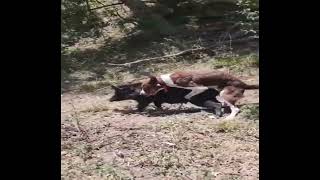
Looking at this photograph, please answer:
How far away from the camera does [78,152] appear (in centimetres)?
375

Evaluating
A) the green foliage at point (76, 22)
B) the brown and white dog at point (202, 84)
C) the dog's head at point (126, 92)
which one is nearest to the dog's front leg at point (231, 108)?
the brown and white dog at point (202, 84)

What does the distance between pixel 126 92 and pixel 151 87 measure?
0.70 ft

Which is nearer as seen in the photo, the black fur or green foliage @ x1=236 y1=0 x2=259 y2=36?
the black fur

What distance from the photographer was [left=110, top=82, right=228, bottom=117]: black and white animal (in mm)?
4035

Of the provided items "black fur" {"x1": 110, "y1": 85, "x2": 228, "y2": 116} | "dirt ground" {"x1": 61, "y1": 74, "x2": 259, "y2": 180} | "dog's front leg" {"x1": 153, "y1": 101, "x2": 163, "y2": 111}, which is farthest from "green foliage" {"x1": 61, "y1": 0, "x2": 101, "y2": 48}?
"dog's front leg" {"x1": 153, "y1": 101, "x2": 163, "y2": 111}

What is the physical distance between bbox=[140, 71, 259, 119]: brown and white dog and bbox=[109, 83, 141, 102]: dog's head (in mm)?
51

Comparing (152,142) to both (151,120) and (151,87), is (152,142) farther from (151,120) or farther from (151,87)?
(151,87)

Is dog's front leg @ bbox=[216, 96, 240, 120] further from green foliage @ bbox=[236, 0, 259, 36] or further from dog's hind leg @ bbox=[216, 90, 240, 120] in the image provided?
green foliage @ bbox=[236, 0, 259, 36]

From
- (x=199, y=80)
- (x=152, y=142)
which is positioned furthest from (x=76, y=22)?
(x=152, y=142)

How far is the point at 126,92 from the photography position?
4141 mm

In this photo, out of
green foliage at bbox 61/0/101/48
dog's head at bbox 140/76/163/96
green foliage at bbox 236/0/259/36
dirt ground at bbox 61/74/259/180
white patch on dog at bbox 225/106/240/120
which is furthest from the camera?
green foliage at bbox 236/0/259/36

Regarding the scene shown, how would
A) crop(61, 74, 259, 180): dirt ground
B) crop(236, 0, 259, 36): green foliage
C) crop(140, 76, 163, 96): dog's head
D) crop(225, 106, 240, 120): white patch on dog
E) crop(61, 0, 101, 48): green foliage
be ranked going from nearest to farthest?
crop(61, 74, 259, 180): dirt ground, crop(225, 106, 240, 120): white patch on dog, crop(140, 76, 163, 96): dog's head, crop(61, 0, 101, 48): green foliage, crop(236, 0, 259, 36): green foliage

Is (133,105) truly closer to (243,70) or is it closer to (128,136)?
(128,136)
